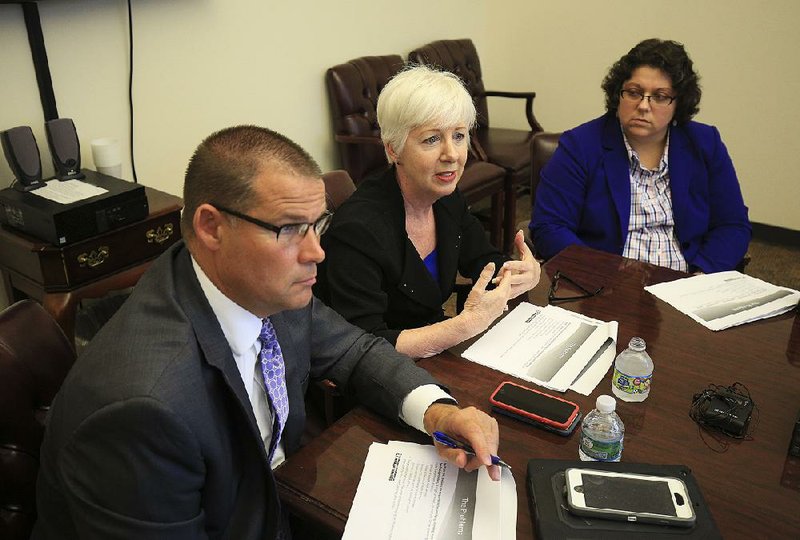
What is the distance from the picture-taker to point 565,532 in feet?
3.17

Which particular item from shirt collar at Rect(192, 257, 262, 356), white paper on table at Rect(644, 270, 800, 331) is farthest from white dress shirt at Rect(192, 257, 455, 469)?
white paper on table at Rect(644, 270, 800, 331)

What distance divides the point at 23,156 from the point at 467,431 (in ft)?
6.34

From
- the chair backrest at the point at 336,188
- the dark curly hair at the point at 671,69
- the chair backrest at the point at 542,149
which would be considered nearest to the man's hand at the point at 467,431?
the chair backrest at the point at 336,188

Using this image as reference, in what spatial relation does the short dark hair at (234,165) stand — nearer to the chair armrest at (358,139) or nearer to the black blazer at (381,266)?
the black blazer at (381,266)

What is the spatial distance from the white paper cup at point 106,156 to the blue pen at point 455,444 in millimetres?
1937

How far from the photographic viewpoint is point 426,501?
1.05 meters

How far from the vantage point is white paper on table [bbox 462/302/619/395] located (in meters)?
1.38

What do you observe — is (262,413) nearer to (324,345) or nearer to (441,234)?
(324,345)

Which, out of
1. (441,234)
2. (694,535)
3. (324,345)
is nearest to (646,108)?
(441,234)

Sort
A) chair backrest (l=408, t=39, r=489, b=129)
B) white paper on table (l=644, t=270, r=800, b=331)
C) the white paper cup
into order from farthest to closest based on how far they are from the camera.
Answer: chair backrest (l=408, t=39, r=489, b=129)
the white paper cup
white paper on table (l=644, t=270, r=800, b=331)

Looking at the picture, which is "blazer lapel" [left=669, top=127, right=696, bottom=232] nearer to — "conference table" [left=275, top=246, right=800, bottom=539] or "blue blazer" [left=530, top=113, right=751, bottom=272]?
"blue blazer" [left=530, top=113, right=751, bottom=272]

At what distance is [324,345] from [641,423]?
2.14ft

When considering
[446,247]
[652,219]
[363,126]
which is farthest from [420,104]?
[363,126]

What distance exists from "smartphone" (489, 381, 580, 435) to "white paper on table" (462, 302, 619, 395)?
81 mm
